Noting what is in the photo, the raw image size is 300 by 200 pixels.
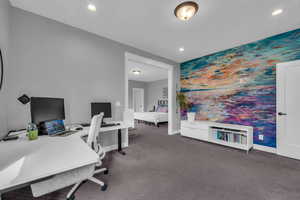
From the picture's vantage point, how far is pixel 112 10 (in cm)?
201

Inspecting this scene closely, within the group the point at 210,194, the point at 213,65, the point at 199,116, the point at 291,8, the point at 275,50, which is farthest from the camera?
the point at 199,116

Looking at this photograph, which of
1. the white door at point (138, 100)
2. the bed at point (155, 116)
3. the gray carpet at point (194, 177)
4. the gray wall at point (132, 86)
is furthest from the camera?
the white door at point (138, 100)

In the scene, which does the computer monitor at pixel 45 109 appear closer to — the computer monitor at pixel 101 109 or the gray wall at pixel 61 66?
the gray wall at pixel 61 66

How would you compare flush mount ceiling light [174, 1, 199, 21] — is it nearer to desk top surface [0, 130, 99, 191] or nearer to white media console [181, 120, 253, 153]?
desk top surface [0, 130, 99, 191]

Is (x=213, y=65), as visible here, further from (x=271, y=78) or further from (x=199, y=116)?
(x=199, y=116)

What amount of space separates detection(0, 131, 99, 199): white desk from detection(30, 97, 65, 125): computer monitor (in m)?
0.60

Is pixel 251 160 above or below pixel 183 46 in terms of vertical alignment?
below

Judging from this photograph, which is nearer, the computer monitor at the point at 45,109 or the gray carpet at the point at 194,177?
the gray carpet at the point at 194,177

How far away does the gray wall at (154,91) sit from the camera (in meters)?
8.08

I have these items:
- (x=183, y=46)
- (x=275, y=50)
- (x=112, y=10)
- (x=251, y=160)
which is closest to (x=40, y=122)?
(x=112, y=10)

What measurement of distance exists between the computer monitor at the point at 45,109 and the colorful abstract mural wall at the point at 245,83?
3.80 meters

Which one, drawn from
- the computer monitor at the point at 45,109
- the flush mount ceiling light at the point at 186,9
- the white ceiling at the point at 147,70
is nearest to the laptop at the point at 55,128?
the computer monitor at the point at 45,109

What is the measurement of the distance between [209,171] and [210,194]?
0.56 meters

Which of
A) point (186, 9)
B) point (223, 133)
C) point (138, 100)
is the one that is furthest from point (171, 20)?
point (138, 100)
